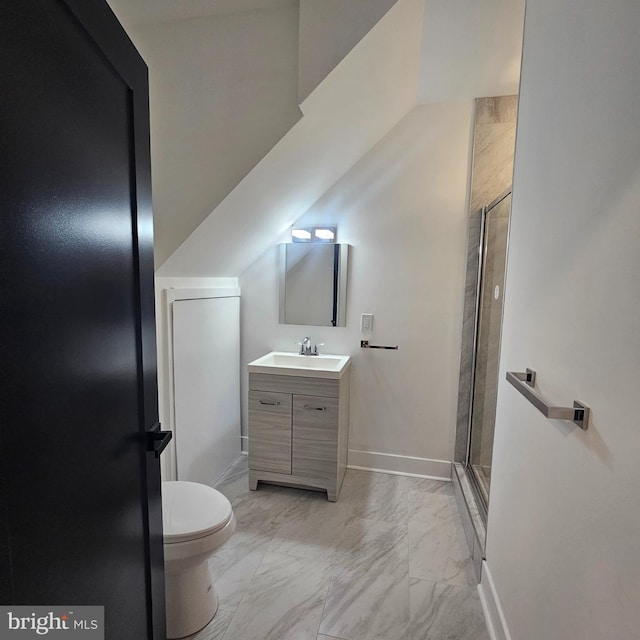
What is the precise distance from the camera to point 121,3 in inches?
59.1

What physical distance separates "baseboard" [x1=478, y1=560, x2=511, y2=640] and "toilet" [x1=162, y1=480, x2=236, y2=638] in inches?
40.6

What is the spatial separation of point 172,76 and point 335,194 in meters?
1.15

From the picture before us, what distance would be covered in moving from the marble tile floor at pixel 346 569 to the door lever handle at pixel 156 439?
0.91m

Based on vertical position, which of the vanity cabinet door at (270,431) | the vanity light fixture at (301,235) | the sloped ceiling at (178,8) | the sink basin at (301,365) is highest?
the sloped ceiling at (178,8)

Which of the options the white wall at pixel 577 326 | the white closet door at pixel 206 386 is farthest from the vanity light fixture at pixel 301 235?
the white wall at pixel 577 326

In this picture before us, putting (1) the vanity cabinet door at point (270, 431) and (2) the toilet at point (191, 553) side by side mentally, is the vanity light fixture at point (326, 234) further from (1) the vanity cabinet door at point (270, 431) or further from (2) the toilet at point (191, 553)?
(2) the toilet at point (191, 553)

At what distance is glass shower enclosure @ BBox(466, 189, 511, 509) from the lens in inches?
75.2

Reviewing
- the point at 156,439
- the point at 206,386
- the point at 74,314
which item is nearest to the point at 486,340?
the point at 206,386

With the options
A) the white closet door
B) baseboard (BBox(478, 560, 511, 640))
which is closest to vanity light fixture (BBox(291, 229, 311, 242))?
the white closet door

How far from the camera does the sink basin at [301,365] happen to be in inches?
83.4

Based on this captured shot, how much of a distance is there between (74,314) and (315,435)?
5.73ft

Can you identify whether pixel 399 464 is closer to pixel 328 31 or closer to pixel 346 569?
pixel 346 569

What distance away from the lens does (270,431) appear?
2.21 metres

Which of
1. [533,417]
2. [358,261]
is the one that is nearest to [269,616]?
[533,417]
